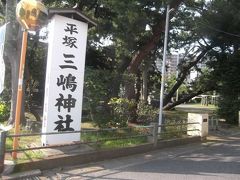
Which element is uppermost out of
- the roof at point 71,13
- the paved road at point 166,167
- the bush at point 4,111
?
the roof at point 71,13

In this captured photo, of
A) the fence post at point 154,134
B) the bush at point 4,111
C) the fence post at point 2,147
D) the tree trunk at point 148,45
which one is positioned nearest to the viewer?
the fence post at point 2,147

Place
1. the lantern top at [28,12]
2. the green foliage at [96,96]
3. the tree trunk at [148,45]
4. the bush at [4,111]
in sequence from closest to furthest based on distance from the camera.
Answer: the lantern top at [28,12] < the green foliage at [96,96] < the bush at [4,111] < the tree trunk at [148,45]

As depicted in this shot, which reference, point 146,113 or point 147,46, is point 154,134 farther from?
point 147,46

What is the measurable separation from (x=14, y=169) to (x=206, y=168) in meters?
4.92

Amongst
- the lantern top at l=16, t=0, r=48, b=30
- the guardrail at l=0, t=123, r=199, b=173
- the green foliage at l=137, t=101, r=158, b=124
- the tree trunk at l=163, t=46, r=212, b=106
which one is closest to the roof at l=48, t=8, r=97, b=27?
the lantern top at l=16, t=0, r=48, b=30

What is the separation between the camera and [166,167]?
9930mm

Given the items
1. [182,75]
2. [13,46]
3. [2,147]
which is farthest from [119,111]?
[182,75]

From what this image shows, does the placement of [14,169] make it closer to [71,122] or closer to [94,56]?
[71,122]

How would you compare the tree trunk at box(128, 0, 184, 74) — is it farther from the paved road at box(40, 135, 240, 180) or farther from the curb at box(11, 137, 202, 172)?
the paved road at box(40, 135, 240, 180)

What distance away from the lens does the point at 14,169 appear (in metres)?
8.44

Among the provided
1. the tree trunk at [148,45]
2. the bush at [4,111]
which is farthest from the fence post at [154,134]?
the bush at [4,111]

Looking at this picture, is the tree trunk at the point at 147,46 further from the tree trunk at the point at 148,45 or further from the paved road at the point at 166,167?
the paved road at the point at 166,167

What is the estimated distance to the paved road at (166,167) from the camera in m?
8.88

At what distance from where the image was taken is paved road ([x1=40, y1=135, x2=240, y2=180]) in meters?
8.88
